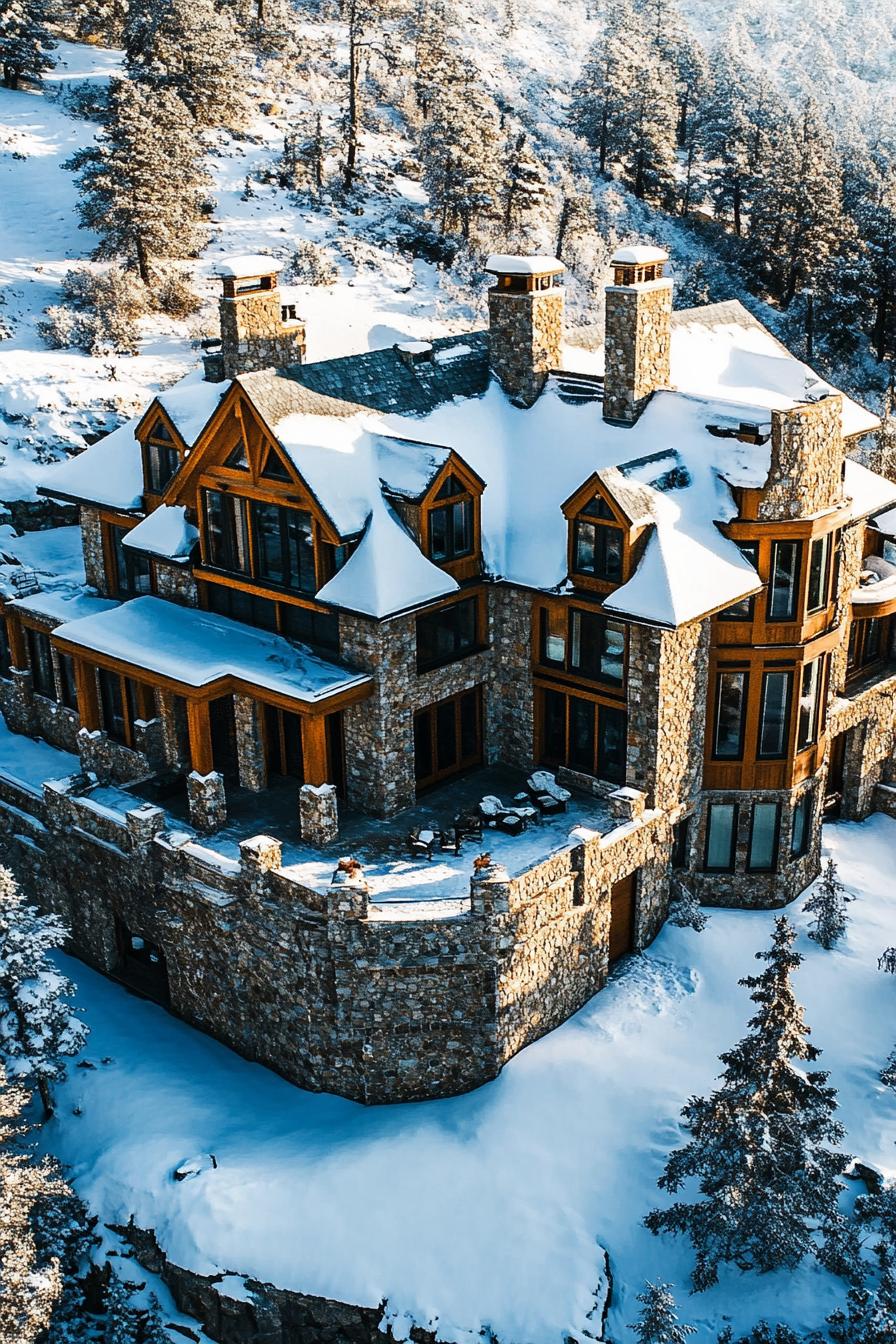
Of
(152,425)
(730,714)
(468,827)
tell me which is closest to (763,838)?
(730,714)

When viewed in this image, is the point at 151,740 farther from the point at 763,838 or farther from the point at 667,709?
the point at 763,838

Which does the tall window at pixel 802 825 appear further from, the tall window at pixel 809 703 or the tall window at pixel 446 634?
the tall window at pixel 446 634

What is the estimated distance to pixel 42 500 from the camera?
41.1m

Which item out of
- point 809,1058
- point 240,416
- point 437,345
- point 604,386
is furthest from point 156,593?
point 809,1058

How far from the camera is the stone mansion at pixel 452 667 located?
24484mm

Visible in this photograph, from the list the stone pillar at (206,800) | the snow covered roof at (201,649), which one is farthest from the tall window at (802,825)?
the stone pillar at (206,800)

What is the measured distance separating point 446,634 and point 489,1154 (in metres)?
10.5

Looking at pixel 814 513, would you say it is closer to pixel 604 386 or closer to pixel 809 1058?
pixel 604 386

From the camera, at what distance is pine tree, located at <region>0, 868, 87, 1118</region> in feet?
80.8

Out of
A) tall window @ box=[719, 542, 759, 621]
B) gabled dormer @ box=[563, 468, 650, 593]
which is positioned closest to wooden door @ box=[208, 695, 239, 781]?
gabled dormer @ box=[563, 468, 650, 593]

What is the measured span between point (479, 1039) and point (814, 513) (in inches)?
482

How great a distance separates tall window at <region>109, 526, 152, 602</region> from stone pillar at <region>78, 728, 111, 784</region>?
14.1ft

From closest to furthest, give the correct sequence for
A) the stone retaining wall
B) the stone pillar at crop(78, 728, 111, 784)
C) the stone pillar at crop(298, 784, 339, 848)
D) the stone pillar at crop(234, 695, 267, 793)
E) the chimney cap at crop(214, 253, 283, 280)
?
the stone retaining wall, the stone pillar at crop(298, 784, 339, 848), the stone pillar at crop(234, 695, 267, 793), the chimney cap at crop(214, 253, 283, 280), the stone pillar at crop(78, 728, 111, 784)

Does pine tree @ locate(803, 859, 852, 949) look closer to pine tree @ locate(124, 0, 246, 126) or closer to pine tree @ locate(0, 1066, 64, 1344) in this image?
pine tree @ locate(0, 1066, 64, 1344)
